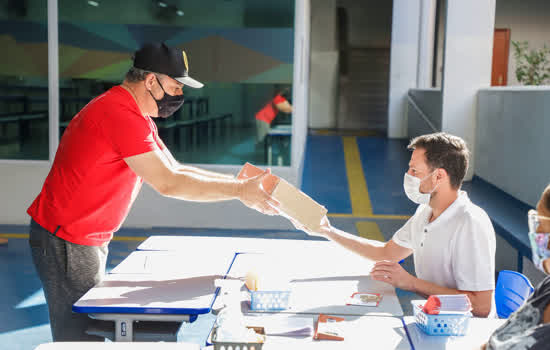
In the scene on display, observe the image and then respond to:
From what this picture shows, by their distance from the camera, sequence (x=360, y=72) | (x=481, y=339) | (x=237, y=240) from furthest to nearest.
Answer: (x=360, y=72) < (x=237, y=240) < (x=481, y=339)

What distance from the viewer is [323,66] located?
20.3 m

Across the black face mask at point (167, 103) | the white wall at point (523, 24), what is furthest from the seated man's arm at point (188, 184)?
the white wall at point (523, 24)

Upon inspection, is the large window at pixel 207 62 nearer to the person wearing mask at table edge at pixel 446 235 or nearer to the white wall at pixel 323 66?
the person wearing mask at table edge at pixel 446 235

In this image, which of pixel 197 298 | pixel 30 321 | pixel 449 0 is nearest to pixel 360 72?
pixel 449 0

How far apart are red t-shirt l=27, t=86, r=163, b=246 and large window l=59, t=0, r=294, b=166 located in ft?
14.9

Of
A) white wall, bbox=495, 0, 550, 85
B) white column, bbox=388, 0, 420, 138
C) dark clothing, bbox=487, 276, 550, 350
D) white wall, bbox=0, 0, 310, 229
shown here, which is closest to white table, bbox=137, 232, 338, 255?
dark clothing, bbox=487, 276, 550, 350

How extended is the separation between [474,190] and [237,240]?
485 centimetres

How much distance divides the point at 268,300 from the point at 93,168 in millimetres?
1014

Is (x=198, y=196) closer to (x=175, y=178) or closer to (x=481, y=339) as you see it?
(x=175, y=178)

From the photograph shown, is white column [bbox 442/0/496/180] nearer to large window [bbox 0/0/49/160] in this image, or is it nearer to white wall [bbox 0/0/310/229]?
A: white wall [bbox 0/0/310/229]

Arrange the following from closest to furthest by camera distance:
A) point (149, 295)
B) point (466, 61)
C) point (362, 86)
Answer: point (149, 295), point (466, 61), point (362, 86)

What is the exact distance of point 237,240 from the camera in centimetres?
383

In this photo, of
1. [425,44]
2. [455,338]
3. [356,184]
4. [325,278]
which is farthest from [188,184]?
[425,44]

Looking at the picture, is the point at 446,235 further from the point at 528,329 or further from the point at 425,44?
the point at 425,44
